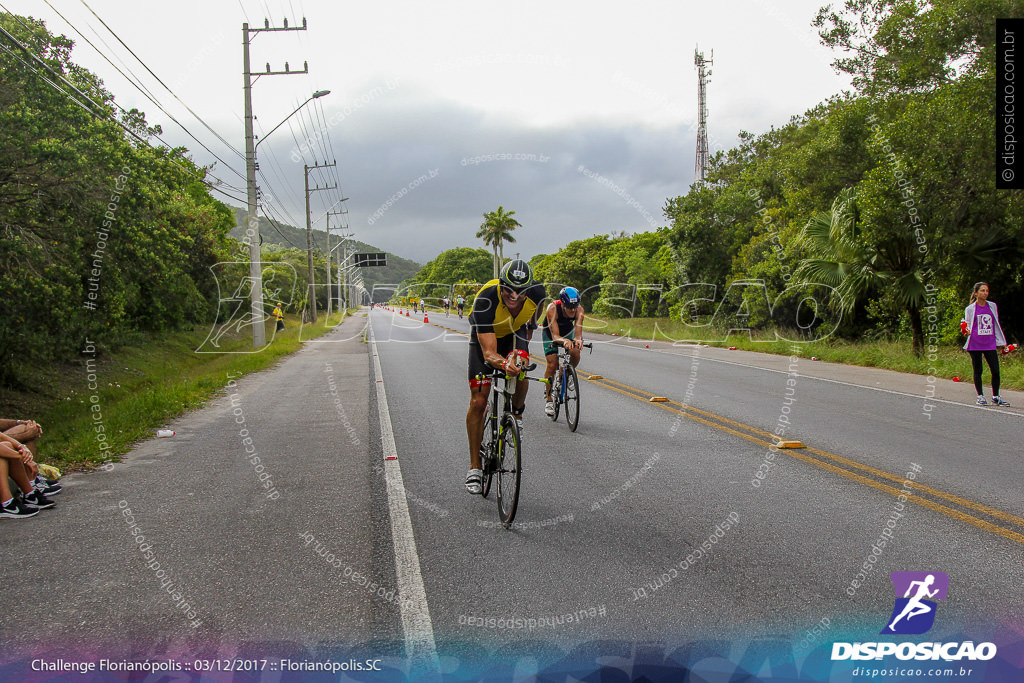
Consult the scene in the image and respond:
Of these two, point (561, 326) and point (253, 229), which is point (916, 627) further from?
point (253, 229)

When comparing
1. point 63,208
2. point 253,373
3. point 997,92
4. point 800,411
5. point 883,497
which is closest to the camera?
point 883,497

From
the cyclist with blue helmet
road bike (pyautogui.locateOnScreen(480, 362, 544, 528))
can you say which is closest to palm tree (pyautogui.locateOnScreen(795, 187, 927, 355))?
the cyclist with blue helmet

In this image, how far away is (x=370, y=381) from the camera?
15.4m

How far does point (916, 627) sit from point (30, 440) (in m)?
7.09

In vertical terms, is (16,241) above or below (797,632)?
above

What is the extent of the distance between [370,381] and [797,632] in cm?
1283

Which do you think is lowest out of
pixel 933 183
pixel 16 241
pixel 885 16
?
pixel 16 241

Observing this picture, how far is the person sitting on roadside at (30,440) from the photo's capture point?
19.7 feet

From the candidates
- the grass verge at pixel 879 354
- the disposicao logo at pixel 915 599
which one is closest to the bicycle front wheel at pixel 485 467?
the disposicao logo at pixel 915 599

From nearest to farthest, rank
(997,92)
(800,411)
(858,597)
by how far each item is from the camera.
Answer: (858,597)
(800,411)
(997,92)

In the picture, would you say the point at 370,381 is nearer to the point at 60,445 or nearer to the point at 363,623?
the point at 60,445

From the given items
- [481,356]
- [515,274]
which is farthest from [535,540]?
[515,274]

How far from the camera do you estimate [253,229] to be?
22.4m

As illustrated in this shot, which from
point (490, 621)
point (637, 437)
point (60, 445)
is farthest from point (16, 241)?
point (490, 621)
